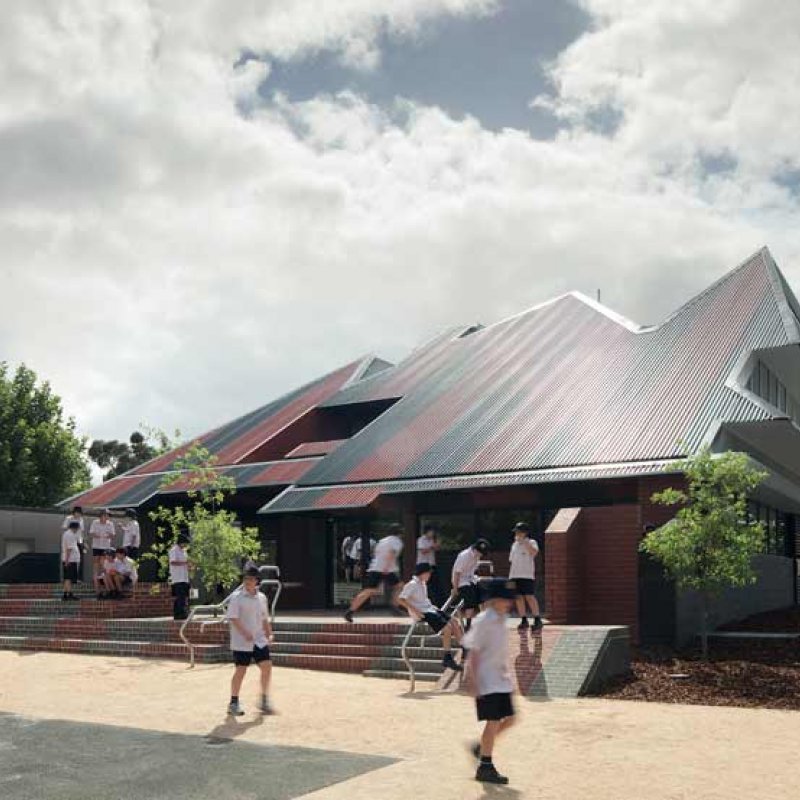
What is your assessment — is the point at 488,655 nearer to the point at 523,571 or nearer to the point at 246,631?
the point at 246,631

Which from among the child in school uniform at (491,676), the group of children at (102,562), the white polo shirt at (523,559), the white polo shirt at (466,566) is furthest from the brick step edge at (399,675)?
the group of children at (102,562)

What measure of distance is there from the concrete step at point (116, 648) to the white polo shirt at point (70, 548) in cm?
228

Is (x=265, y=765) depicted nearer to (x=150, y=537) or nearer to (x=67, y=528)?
(x=67, y=528)

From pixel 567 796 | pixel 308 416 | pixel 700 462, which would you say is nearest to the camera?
pixel 567 796

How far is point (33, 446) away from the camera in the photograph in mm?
49281

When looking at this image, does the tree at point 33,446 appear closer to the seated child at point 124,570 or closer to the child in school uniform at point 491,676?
the seated child at point 124,570

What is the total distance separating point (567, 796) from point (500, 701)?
2.92 feet

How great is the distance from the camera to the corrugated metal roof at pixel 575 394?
19562 mm

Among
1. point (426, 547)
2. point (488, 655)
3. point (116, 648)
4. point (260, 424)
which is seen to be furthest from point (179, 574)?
point (488, 655)

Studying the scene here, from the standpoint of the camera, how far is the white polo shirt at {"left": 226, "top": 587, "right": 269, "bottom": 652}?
11.7 metres

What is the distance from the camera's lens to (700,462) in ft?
51.1

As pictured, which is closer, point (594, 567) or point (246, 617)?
point (246, 617)

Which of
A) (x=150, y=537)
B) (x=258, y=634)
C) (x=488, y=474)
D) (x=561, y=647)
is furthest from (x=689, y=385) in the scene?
(x=150, y=537)

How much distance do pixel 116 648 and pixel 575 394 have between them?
10.9m
